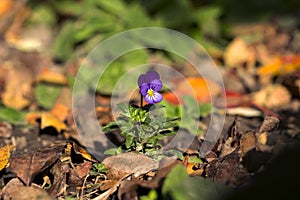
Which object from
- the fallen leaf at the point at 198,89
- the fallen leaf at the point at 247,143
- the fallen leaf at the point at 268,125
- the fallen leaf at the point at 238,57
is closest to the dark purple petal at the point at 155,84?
the fallen leaf at the point at 247,143

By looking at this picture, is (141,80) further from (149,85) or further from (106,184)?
(106,184)

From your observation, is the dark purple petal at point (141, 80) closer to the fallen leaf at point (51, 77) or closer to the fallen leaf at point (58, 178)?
the fallen leaf at point (58, 178)

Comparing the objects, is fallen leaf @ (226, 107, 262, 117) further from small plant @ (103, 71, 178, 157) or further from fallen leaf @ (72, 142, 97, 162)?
fallen leaf @ (72, 142, 97, 162)

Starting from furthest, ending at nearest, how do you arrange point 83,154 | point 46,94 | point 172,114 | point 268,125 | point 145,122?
1. point 46,94
2. point 172,114
3. point 268,125
4. point 83,154
5. point 145,122

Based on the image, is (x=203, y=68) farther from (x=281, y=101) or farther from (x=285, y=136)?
(x=285, y=136)

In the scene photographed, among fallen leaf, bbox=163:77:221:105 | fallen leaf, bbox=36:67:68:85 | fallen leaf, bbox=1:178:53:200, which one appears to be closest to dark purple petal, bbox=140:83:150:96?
fallen leaf, bbox=1:178:53:200

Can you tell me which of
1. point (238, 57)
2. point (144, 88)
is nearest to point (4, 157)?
point (144, 88)

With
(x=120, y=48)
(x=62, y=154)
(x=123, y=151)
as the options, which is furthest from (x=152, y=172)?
(x=120, y=48)
